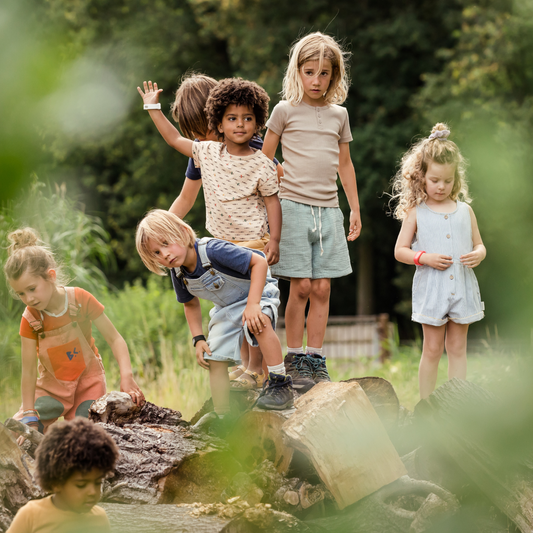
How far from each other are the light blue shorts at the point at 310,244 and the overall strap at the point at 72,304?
99 centimetres

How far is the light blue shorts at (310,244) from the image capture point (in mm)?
3172

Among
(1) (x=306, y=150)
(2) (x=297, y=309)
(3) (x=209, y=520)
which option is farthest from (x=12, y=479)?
(1) (x=306, y=150)

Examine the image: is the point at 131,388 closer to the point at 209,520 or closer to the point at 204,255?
the point at 204,255

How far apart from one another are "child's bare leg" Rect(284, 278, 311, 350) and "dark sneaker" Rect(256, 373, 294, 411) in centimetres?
53

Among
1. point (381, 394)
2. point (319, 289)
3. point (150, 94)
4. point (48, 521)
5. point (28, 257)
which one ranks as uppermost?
point (150, 94)

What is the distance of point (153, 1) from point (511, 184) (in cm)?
1657

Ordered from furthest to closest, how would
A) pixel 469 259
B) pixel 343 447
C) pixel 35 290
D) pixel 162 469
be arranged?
1. pixel 469 259
2. pixel 35 290
3. pixel 162 469
4. pixel 343 447

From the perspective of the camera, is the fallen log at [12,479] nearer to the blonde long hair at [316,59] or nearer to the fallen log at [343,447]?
the fallen log at [343,447]

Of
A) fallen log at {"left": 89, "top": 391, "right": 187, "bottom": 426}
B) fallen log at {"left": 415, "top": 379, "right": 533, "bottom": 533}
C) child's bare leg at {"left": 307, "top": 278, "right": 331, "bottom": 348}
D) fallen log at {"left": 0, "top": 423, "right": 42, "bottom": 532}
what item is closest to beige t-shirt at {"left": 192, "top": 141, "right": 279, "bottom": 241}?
child's bare leg at {"left": 307, "top": 278, "right": 331, "bottom": 348}

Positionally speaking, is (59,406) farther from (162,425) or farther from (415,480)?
(415,480)

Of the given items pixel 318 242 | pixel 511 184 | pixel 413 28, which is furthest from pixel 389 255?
pixel 511 184

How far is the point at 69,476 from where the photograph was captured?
1.19m

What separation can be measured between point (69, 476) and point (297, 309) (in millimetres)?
2138

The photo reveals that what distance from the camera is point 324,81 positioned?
3.18 m
